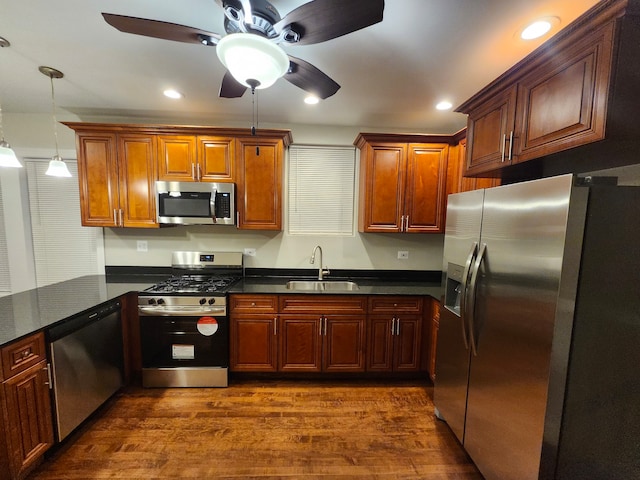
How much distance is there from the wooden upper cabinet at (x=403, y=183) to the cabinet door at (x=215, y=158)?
1315 millimetres

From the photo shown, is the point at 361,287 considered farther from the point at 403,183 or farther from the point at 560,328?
the point at 560,328

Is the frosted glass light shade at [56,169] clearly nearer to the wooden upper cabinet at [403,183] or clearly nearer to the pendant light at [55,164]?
the pendant light at [55,164]

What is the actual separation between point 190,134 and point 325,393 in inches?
106

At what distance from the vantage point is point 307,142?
292 cm

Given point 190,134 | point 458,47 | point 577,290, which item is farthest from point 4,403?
point 458,47

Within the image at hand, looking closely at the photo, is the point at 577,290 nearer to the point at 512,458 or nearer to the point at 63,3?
the point at 512,458

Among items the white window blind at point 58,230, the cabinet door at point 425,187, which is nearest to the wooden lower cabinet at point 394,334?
the cabinet door at point 425,187

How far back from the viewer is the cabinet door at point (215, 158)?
8.36 feet

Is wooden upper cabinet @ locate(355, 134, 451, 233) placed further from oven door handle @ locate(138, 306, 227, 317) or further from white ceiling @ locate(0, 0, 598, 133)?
oven door handle @ locate(138, 306, 227, 317)

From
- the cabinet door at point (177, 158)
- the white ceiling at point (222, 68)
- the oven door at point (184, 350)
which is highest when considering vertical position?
the white ceiling at point (222, 68)

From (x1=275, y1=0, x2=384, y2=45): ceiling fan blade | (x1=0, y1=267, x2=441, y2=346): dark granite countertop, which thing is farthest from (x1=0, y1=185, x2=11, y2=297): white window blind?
(x1=275, y1=0, x2=384, y2=45): ceiling fan blade

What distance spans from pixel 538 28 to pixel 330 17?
4.01ft

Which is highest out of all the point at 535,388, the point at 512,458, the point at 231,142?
the point at 231,142

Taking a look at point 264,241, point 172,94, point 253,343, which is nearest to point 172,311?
point 253,343
